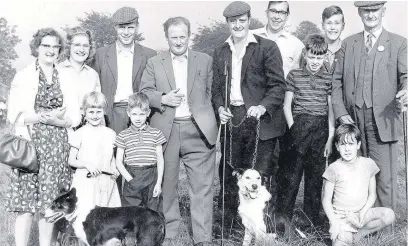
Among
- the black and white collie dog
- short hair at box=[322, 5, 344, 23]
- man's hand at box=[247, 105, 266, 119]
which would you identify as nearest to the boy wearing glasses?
short hair at box=[322, 5, 344, 23]

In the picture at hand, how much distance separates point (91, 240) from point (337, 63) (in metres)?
3.22

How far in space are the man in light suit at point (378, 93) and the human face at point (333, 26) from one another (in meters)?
0.46

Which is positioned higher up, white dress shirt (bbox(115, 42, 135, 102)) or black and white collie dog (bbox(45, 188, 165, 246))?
white dress shirt (bbox(115, 42, 135, 102))

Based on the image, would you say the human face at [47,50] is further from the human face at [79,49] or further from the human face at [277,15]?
the human face at [277,15]

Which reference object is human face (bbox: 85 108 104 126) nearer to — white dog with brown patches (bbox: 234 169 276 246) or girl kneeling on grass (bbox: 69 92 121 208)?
girl kneeling on grass (bbox: 69 92 121 208)

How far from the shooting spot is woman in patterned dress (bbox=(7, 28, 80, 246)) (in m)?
4.71

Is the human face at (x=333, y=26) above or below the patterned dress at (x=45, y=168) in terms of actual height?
above

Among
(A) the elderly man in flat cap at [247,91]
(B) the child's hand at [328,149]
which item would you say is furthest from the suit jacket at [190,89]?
(B) the child's hand at [328,149]

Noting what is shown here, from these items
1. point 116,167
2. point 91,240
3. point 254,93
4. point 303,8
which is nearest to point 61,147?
point 116,167

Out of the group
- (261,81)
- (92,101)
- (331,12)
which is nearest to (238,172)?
(261,81)

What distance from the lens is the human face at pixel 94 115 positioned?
5.02 metres

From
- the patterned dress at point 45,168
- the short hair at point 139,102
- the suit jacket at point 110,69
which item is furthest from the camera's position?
the suit jacket at point 110,69

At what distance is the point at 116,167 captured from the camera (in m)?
5.10

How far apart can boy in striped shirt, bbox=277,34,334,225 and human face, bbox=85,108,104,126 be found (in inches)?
79.9
